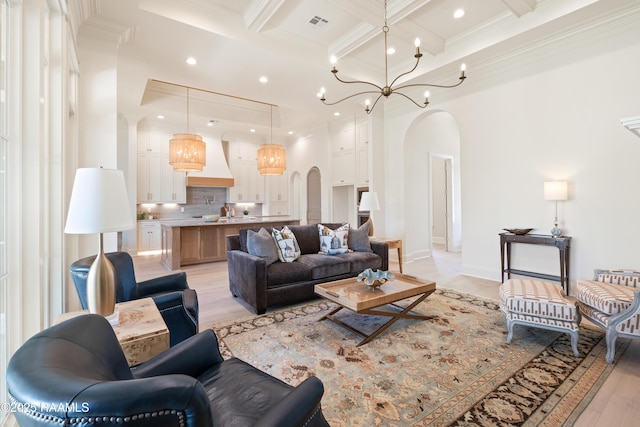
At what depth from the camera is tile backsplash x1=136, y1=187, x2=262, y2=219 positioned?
26.3 ft

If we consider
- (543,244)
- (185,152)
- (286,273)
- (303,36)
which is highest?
(303,36)

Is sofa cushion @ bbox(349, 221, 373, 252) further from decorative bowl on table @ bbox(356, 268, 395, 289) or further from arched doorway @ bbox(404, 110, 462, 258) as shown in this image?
arched doorway @ bbox(404, 110, 462, 258)

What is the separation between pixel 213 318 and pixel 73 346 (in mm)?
2438

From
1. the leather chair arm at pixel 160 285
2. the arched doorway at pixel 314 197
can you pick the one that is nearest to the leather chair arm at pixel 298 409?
the leather chair arm at pixel 160 285

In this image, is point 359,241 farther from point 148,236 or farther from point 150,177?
point 150,177

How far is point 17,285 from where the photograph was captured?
58.8 inches

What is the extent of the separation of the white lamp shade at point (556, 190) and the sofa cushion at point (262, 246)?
3.57 metres

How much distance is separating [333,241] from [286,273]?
40.8 inches

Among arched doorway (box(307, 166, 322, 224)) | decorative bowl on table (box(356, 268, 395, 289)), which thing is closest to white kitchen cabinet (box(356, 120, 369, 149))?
arched doorway (box(307, 166, 322, 224))

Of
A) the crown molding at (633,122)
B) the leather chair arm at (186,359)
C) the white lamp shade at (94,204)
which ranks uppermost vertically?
the crown molding at (633,122)

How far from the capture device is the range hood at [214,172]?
26.4 feet

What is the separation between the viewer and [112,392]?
615mm

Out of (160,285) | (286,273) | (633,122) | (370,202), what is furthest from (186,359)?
(370,202)

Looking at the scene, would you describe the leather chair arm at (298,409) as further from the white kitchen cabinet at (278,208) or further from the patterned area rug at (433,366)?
the white kitchen cabinet at (278,208)
